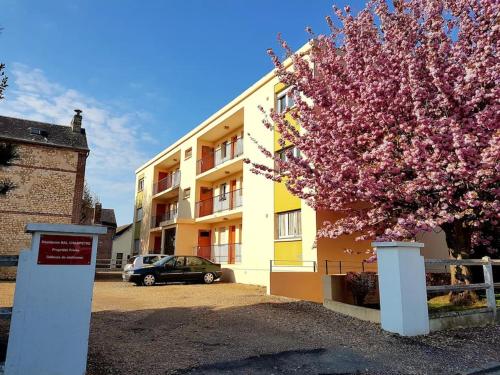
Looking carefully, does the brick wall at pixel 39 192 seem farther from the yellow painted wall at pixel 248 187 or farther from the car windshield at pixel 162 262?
the car windshield at pixel 162 262

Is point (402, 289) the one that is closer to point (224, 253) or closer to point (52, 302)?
point (52, 302)

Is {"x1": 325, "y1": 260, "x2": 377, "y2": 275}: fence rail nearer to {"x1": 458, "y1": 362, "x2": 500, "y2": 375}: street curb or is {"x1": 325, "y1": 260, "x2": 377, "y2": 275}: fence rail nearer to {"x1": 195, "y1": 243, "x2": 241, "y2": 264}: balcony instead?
{"x1": 195, "y1": 243, "x2": 241, "y2": 264}: balcony

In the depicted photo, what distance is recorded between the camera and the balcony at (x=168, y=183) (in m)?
30.3

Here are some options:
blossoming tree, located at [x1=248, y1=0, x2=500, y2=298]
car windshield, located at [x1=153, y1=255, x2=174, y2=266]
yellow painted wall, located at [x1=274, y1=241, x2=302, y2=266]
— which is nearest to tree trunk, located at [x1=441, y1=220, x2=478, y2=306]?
blossoming tree, located at [x1=248, y1=0, x2=500, y2=298]

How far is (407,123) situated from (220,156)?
52.2ft

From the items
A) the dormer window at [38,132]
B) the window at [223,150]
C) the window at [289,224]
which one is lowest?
the window at [289,224]

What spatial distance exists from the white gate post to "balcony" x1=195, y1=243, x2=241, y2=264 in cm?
1339

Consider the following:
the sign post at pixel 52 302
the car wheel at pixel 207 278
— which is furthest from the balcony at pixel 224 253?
the sign post at pixel 52 302

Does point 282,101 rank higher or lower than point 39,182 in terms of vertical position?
higher

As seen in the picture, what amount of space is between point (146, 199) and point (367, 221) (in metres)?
26.9

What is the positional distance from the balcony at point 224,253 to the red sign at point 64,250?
649 inches

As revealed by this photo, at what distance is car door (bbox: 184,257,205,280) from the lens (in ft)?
65.8

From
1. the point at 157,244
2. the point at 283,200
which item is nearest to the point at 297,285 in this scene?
the point at 283,200

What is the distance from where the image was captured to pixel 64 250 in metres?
5.21
